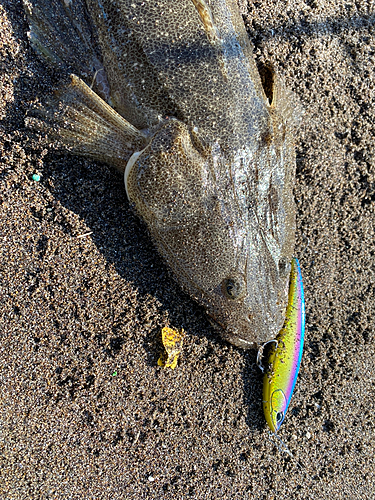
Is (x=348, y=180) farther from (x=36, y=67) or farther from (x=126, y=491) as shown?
(x=126, y=491)

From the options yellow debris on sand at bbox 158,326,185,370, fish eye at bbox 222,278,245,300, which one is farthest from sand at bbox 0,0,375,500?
fish eye at bbox 222,278,245,300

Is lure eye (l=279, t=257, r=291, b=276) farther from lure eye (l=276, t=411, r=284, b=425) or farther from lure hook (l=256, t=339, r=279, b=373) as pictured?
lure eye (l=276, t=411, r=284, b=425)

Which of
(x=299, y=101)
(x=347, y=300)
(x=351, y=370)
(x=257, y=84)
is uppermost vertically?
(x=257, y=84)

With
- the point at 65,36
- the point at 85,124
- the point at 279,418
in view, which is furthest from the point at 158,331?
the point at 65,36

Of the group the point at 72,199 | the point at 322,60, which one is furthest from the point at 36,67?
the point at 322,60

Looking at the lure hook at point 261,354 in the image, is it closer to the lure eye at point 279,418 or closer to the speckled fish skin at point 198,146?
the speckled fish skin at point 198,146

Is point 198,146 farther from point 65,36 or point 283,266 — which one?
point 65,36
